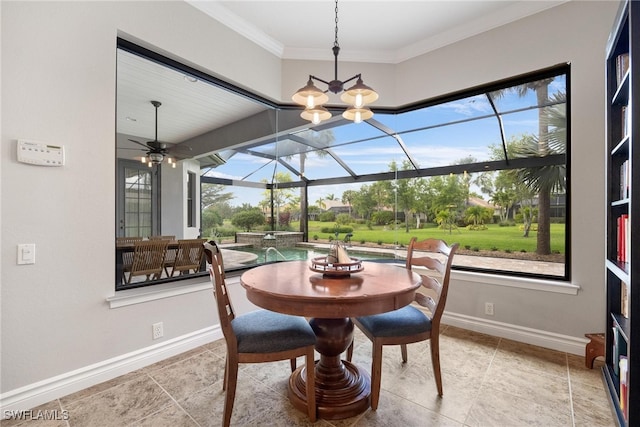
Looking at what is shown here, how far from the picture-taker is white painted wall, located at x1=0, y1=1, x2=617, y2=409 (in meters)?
1.69

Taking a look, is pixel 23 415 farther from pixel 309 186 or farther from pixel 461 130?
pixel 461 130

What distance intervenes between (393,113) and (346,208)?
4.60 ft

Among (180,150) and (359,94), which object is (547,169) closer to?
(359,94)

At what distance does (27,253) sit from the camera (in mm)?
1719

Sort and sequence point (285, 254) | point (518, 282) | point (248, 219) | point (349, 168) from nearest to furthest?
1. point (518, 282)
2. point (248, 219)
3. point (285, 254)
4. point (349, 168)

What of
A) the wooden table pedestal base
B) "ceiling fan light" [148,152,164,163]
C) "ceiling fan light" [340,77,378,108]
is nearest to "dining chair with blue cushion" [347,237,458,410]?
the wooden table pedestal base

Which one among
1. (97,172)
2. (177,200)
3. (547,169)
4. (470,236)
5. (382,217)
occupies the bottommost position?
(470,236)

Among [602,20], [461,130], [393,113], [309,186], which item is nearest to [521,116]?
[461,130]

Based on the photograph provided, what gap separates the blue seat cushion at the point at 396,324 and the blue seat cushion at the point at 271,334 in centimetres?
39

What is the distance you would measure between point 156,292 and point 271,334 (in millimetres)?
1238

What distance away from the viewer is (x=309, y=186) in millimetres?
4043

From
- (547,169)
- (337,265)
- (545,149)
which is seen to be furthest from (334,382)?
(545,149)

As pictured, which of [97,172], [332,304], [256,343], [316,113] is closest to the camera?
[332,304]

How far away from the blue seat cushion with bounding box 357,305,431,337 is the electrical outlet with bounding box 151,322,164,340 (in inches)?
63.4
